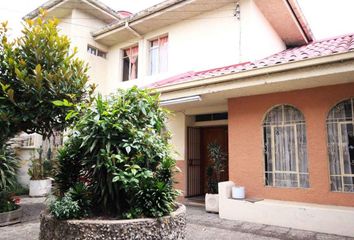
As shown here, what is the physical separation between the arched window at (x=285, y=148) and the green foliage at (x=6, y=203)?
23.5ft

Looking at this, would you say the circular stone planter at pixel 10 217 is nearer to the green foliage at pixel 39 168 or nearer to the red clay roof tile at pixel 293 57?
the green foliage at pixel 39 168

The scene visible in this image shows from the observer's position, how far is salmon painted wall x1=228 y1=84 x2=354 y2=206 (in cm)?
627

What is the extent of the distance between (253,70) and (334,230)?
3.91 meters

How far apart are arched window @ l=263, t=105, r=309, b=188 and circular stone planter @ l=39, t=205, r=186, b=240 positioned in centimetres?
383

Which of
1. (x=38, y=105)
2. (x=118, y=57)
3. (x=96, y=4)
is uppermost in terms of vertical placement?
(x=96, y=4)

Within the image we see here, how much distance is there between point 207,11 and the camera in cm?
1009

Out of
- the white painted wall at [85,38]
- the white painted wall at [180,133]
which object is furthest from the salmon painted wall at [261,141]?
the white painted wall at [85,38]

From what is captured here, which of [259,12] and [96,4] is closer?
[259,12]

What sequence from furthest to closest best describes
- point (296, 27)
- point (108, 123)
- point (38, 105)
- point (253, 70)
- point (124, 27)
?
1. point (124, 27)
2. point (296, 27)
3. point (38, 105)
4. point (253, 70)
5. point (108, 123)

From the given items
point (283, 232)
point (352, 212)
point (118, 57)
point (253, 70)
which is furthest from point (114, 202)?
point (118, 57)

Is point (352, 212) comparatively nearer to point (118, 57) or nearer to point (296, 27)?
point (296, 27)

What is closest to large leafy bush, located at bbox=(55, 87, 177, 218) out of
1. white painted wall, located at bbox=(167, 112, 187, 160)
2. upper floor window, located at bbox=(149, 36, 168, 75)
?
white painted wall, located at bbox=(167, 112, 187, 160)

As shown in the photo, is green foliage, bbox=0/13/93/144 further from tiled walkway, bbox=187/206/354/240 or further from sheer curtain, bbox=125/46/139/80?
sheer curtain, bbox=125/46/139/80

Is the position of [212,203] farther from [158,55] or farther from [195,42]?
[158,55]
